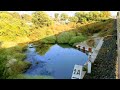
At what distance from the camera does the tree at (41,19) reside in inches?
195

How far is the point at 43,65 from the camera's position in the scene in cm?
507

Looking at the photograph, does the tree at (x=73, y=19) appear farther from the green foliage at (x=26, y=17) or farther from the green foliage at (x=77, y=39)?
the green foliage at (x=26, y=17)

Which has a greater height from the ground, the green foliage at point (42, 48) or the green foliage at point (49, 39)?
the green foliage at point (49, 39)

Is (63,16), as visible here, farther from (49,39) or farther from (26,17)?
(26,17)

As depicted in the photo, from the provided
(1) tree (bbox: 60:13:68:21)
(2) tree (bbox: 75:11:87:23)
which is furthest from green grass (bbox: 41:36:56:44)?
(2) tree (bbox: 75:11:87:23)

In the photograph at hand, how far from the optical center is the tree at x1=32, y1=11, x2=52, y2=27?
494cm

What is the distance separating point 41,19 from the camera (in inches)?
200

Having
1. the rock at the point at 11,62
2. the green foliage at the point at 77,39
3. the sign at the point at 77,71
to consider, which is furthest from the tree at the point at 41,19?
the sign at the point at 77,71

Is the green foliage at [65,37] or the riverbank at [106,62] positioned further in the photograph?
the green foliage at [65,37]

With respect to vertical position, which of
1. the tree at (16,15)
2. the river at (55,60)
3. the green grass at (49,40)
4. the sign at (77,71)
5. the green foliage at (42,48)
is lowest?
the sign at (77,71)
